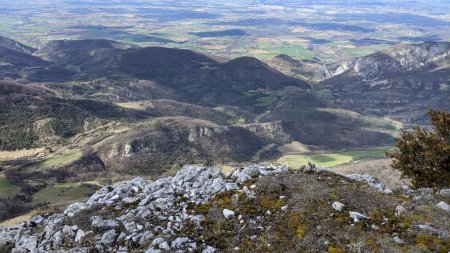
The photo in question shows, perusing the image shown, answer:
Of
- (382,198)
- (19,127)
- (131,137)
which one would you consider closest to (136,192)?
(382,198)

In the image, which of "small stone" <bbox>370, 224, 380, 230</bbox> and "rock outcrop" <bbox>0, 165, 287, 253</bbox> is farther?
"rock outcrop" <bbox>0, 165, 287, 253</bbox>

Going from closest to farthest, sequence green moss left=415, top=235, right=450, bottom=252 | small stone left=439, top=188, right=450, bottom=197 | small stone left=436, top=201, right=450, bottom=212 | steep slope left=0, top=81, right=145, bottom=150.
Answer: green moss left=415, top=235, right=450, bottom=252, small stone left=436, top=201, right=450, bottom=212, small stone left=439, top=188, right=450, bottom=197, steep slope left=0, top=81, right=145, bottom=150

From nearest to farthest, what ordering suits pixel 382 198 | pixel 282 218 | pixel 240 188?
pixel 282 218
pixel 382 198
pixel 240 188

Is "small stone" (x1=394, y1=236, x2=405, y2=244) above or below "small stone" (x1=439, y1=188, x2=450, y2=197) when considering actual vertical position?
above

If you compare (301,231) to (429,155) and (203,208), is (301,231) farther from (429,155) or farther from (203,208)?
(429,155)

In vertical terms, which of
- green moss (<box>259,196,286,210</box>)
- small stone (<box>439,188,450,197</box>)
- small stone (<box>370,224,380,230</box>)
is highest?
small stone (<box>370,224,380,230</box>)

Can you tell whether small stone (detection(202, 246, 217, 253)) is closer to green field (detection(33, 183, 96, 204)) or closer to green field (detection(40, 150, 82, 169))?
green field (detection(33, 183, 96, 204))

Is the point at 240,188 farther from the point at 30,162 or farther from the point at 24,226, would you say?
the point at 30,162

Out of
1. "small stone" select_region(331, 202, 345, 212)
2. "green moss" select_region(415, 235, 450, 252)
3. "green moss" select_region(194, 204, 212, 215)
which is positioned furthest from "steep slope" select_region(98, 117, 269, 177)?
"green moss" select_region(415, 235, 450, 252)
